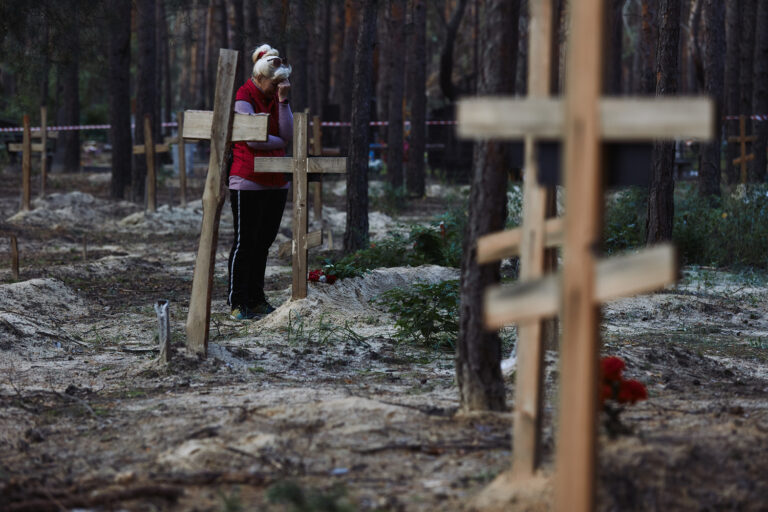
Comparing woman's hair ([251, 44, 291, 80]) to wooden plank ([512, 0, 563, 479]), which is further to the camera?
woman's hair ([251, 44, 291, 80])

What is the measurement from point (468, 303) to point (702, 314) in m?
5.00

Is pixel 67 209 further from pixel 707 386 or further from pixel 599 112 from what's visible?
pixel 599 112

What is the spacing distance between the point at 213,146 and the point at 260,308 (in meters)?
2.26

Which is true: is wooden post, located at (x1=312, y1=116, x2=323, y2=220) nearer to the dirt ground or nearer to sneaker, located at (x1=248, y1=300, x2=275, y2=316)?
the dirt ground

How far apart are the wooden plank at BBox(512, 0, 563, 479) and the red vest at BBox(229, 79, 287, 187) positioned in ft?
13.6

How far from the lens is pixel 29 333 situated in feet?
23.1

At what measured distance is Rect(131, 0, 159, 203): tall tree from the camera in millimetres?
18984

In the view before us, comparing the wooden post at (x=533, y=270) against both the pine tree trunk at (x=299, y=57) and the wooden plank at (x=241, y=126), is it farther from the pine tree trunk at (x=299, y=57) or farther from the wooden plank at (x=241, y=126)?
the pine tree trunk at (x=299, y=57)

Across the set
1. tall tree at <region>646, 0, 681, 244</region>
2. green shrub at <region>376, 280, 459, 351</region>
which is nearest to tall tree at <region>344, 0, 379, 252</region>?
tall tree at <region>646, 0, 681, 244</region>

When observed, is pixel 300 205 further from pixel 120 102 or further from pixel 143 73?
pixel 120 102

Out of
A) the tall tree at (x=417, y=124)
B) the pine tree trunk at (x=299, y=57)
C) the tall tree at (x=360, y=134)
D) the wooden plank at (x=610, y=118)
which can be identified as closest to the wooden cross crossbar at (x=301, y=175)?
the tall tree at (x=360, y=134)

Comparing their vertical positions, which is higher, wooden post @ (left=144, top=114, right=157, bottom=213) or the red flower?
wooden post @ (left=144, top=114, right=157, bottom=213)

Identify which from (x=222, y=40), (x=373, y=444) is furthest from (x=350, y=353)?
(x=222, y=40)

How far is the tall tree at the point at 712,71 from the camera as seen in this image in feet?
48.6
